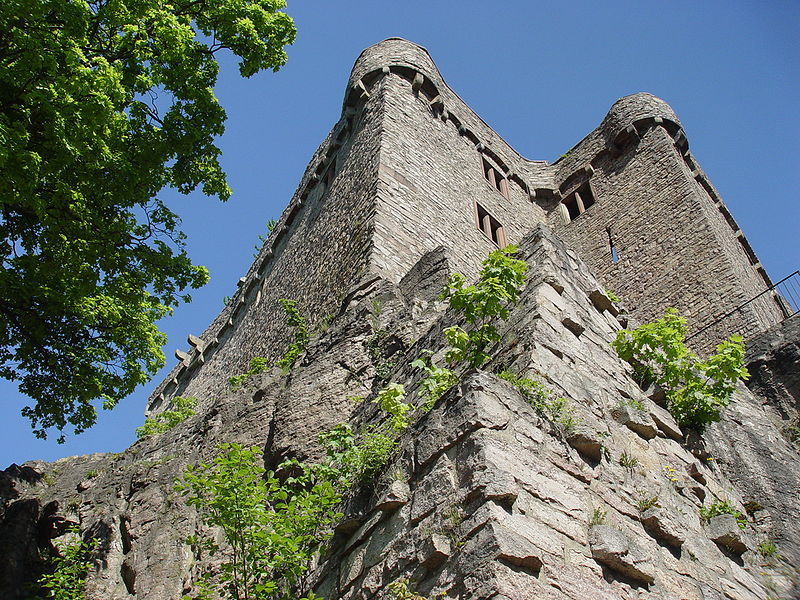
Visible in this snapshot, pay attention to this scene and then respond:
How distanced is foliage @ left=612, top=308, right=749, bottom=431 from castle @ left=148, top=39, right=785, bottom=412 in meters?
4.47

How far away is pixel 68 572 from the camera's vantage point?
24.9 feet

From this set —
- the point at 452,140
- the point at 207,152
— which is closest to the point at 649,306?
the point at 452,140

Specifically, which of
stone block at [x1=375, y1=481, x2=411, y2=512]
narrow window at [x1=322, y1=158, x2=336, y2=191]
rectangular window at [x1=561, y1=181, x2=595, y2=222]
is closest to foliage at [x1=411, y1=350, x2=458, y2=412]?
stone block at [x1=375, y1=481, x2=411, y2=512]

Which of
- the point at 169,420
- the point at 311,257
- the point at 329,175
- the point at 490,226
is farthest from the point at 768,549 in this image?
the point at 329,175

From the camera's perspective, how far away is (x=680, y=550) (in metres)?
4.21

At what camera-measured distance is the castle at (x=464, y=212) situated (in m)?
12.0

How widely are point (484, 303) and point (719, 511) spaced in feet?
6.85

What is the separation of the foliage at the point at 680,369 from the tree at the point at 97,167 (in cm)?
519

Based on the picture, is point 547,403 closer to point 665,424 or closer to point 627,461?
point 627,461

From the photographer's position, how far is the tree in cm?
663

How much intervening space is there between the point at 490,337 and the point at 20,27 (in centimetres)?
531

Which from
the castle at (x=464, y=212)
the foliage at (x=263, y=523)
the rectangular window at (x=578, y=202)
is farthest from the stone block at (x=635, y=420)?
the rectangular window at (x=578, y=202)

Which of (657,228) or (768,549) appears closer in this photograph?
(768,549)

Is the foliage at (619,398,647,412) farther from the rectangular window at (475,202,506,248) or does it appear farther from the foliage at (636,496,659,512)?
the rectangular window at (475,202,506,248)
